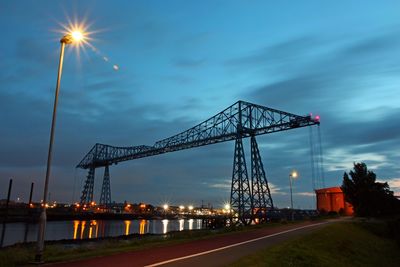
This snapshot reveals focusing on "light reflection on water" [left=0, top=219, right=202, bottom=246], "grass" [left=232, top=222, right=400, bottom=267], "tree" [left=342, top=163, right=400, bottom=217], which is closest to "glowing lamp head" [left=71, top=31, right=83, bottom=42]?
"grass" [left=232, top=222, right=400, bottom=267]

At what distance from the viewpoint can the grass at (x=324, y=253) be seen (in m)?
15.9

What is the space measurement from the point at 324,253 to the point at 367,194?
50.2 m

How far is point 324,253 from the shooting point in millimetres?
21438

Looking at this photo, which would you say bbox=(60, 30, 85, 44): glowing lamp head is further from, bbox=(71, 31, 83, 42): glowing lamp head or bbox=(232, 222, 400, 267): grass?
bbox=(232, 222, 400, 267): grass

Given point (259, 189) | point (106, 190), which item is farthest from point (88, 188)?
point (259, 189)

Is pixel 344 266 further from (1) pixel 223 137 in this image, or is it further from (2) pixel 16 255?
(1) pixel 223 137

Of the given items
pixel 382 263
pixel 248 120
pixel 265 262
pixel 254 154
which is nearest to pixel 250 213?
pixel 254 154

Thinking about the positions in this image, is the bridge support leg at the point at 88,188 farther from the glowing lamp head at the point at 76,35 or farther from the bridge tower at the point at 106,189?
the glowing lamp head at the point at 76,35

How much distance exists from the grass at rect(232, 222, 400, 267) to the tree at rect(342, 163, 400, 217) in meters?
26.4

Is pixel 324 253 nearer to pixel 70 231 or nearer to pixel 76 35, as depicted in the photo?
pixel 76 35

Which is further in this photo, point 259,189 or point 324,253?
point 259,189

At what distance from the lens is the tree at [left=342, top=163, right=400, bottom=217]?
214ft

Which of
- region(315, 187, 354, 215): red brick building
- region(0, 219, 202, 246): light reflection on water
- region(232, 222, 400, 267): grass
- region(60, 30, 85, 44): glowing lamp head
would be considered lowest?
region(0, 219, 202, 246): light reflection on water

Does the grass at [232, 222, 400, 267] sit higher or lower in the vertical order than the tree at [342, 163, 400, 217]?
lower
